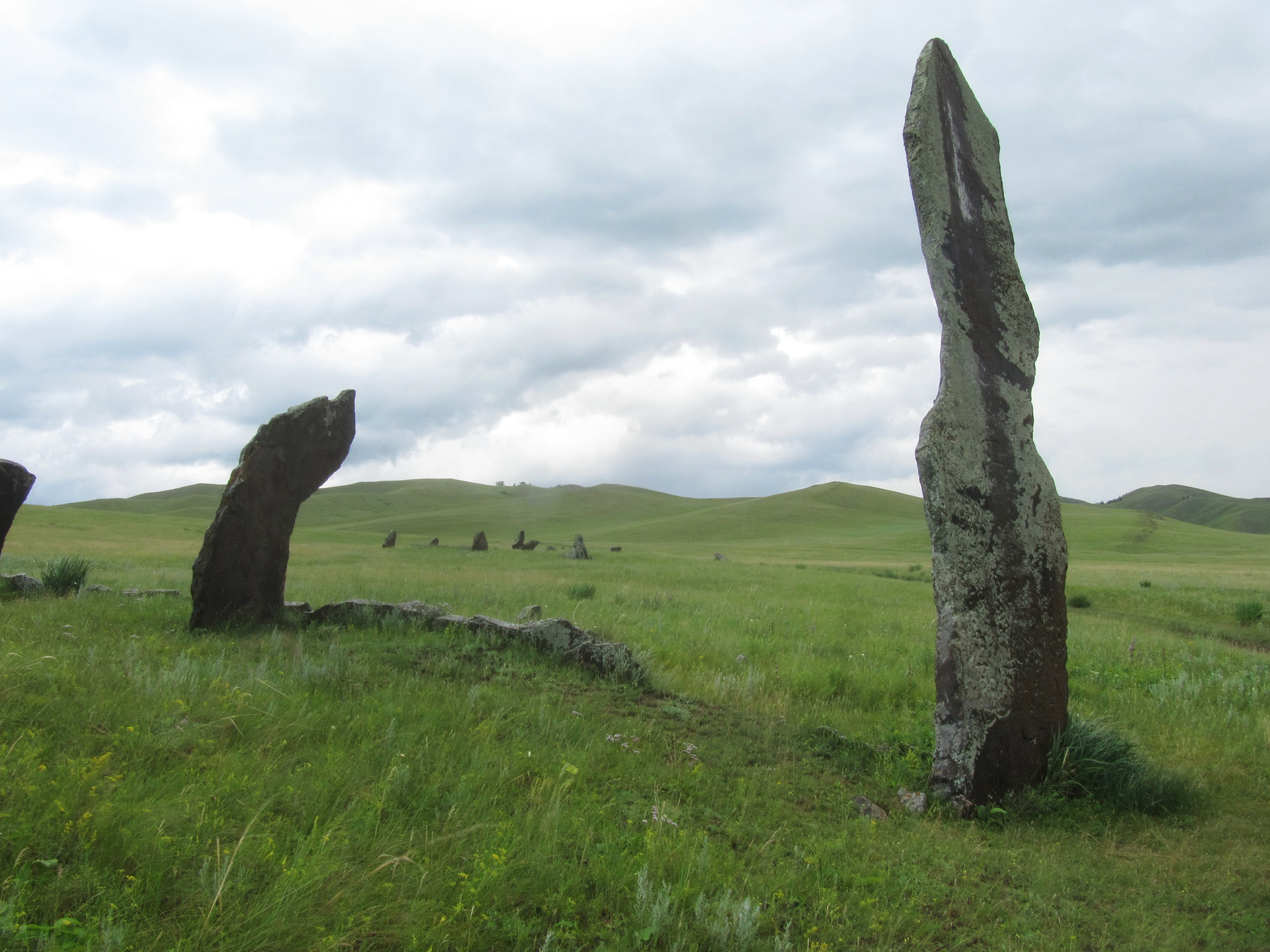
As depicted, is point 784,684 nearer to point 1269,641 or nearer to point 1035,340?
point 1035,340

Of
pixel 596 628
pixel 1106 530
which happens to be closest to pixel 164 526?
pixel 596 628

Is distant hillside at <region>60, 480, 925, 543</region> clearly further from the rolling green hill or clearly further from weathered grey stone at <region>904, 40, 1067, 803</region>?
weathered grey stone at <region>904, 40, 1067, 803</region>

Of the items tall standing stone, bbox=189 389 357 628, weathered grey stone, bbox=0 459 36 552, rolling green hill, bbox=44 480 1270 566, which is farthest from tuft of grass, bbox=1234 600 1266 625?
rolling green hill, bbox=44 480 1270 566

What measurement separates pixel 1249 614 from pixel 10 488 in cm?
2891

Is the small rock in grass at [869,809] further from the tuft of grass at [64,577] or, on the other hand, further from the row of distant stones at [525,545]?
the row of distant stones at [525,545]

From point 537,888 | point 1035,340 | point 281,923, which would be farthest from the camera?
point 1035,340

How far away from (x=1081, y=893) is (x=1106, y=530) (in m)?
108

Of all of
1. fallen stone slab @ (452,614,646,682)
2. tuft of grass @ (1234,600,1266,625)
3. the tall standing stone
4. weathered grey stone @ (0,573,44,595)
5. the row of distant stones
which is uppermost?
the tall standing stone

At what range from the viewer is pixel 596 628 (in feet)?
39.0

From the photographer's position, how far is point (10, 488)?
13281 mm

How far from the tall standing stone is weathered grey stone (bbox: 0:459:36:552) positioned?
18.6ft

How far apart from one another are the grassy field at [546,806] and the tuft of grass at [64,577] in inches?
76.6

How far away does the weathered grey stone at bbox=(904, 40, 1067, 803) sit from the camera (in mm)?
6012

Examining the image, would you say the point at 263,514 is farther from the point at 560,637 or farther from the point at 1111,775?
the point at 1111,775
